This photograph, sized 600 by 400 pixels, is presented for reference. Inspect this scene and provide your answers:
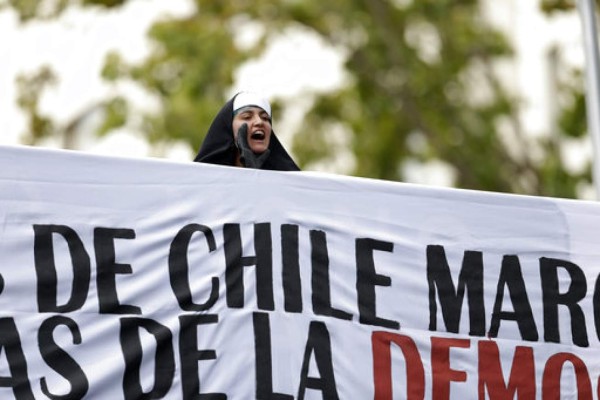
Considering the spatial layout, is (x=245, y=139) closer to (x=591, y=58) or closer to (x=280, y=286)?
(x=280, y=286)

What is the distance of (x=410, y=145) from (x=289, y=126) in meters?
1.30

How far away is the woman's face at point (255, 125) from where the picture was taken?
7.66 meters

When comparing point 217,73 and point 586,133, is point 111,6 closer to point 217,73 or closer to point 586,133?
point 217,73

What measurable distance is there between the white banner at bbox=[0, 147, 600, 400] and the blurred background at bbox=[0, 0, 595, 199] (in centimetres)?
1016

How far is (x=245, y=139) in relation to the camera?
25.2 feet

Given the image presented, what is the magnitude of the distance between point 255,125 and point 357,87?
11.4 m

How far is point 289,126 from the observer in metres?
20.5

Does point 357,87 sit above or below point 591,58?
below

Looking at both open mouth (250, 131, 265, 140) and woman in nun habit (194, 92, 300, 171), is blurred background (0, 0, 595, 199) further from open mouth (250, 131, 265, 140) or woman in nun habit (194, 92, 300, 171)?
open mouth (250, 131, 265, 140)

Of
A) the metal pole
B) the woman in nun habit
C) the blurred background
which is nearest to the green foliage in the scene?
the blurred background

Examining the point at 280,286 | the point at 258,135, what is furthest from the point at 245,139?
the point at 280,286

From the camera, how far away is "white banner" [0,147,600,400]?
6996mm

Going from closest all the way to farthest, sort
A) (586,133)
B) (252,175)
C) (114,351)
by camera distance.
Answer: (114,351) → (252,175) → (586,133)

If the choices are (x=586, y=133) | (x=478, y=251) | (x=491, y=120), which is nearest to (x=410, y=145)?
(x=491, y=120)
